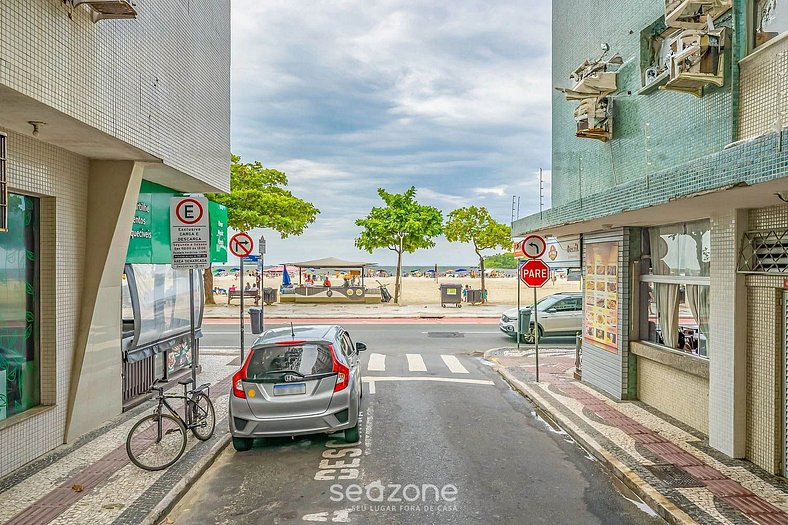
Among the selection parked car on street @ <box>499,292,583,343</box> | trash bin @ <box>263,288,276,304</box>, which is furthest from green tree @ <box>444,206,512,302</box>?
parked car on street @ <box>499,292,583,343</box>

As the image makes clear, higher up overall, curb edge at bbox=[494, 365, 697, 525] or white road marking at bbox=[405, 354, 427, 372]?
curb edge at bbox=[494, 365, 697, 525]

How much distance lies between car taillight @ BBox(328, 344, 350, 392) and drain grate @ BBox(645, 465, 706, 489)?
3.97 m

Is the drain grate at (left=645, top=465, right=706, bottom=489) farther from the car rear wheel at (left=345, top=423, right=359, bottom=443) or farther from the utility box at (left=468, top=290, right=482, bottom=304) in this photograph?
the utility box at (left=468, top=290, right=482, bottom=304)

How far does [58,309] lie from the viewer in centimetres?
790

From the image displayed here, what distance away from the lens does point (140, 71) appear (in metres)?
8.02

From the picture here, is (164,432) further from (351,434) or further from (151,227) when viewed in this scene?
(151,227)

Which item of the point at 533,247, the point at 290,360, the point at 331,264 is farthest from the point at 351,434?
the point at 331,264

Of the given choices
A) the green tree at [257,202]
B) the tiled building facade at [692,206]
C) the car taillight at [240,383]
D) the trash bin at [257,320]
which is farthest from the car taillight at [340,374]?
the green tree at [257,202]

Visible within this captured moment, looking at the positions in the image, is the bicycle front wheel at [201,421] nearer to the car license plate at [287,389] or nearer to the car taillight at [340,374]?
the car license plate at [287,389]

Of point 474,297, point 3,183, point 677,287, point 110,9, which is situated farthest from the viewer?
point 474,297

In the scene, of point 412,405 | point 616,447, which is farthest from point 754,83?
point 412,405

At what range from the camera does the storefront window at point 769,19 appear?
20.1ft

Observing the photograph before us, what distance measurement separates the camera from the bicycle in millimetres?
6953

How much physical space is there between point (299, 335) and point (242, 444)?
1683mm
